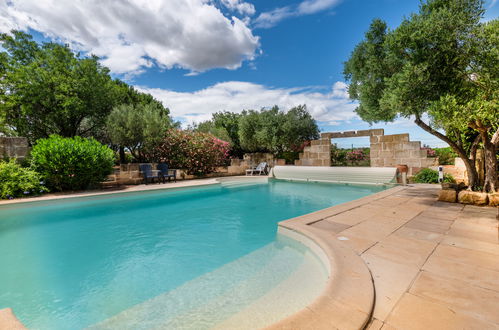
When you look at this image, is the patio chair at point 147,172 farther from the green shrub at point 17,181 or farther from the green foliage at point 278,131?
the green foliage at point 278,131

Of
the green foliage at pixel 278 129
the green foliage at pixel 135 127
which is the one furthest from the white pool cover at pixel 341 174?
the green foliage at pixel 135 127

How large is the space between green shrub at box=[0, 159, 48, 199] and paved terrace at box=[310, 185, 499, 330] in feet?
29.3

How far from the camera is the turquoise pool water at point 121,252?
2.36 m

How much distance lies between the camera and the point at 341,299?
165 centimetres

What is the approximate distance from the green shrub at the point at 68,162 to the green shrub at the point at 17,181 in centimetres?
31

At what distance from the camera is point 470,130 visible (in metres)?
5.60

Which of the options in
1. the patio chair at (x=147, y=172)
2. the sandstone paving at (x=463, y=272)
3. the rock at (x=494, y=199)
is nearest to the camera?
the sandstone paving at (x=463, y=272)

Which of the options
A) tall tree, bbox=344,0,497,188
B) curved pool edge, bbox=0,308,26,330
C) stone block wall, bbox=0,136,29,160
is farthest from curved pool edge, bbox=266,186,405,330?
stone block wall, bbox=0,136,29,160

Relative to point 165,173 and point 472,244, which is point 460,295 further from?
point 165,173

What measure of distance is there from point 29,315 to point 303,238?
323 centimetres

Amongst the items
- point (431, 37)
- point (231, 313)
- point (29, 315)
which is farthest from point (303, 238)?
point (431, 37)

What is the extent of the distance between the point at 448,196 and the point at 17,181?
12173mm

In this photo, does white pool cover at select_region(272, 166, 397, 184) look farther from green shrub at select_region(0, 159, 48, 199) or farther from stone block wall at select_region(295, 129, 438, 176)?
green shrub at select_region(0, 159, 48, 199)

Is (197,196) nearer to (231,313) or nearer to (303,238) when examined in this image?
(303,238)
